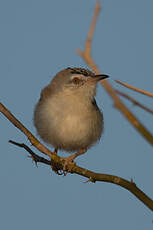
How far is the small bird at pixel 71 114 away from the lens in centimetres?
665

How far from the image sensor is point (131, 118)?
1.35m

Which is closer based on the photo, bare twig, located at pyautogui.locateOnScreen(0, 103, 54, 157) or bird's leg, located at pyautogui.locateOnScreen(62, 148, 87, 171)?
bare twig, located at pyautogui.locateOnScreen(0, 103, 54, 157)

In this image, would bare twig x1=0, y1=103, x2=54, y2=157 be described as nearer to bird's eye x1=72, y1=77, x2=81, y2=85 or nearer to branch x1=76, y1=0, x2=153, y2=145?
bird's eye x1=72, y1=77, x2=81, y2=85

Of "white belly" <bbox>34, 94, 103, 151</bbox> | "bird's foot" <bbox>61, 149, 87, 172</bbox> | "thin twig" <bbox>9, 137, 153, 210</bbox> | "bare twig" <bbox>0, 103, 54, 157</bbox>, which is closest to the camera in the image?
"thin twig" <bbox>9, 137, 153, 210</bbox>

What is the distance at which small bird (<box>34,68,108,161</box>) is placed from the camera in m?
6.65

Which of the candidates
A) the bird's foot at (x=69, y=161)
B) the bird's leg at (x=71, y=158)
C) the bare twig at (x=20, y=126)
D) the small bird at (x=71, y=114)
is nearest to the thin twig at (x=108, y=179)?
the bare twig at (x=20, y=126)

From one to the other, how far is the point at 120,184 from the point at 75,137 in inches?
134

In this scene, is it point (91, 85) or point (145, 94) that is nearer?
point (145, 94)

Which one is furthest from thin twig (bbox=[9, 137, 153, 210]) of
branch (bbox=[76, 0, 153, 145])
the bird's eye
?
the bird's eye

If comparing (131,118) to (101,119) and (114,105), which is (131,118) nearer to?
(114,105)

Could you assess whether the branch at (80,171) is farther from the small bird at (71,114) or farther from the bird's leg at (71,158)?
the small bird at (71,114)

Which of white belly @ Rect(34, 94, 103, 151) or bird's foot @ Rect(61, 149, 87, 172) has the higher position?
white belly @ Rect(34, 94, 103, 151)

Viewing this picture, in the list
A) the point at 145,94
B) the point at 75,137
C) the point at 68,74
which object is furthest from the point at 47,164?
the point at 145,94

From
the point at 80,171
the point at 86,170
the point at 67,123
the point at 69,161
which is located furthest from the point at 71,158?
the point at 86,170
